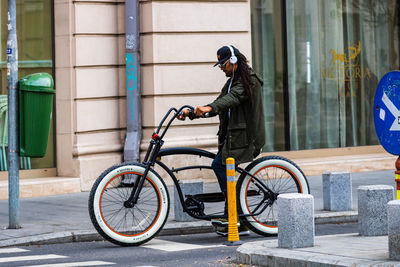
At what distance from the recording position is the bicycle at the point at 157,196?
768 centimetres

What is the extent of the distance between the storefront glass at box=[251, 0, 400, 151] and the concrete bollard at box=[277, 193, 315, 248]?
8.40m

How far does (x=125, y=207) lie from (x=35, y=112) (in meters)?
1.72

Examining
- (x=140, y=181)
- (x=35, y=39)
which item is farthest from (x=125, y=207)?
(x=35, y=39)

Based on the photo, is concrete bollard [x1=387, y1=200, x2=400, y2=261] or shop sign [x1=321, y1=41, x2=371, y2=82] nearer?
concrete bollard [x1=387, y1=200, x2=400, y2=261]

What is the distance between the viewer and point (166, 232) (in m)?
8.78

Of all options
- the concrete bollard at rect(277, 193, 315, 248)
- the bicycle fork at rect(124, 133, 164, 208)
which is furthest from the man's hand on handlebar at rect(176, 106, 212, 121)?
the concrete bollard at rect(277, 193, 315, 248)

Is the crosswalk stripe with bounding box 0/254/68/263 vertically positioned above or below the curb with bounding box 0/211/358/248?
below

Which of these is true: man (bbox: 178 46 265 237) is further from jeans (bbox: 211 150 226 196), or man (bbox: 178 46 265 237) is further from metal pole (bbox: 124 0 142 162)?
metal pole (bbox: 124 0 142 162)

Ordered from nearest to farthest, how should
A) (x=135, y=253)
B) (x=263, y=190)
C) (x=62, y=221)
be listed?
(x=135, y=253) → (x=263, y=190) → (x=62, y=221)

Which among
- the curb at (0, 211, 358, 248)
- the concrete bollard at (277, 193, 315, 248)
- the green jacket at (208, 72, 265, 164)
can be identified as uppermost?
the green jacket at (208, 72, 265, 164)

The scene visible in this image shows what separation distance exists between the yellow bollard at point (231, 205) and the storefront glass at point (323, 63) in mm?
7479

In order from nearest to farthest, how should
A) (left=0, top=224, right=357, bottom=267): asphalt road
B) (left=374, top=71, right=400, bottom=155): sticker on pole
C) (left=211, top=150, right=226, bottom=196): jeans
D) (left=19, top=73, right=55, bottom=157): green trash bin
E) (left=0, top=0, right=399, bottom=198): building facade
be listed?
1. (left=374, top=71, right=400, bottom=155): sticker on pole
2. (left=0, top=224, right=357, bottom=267): asphalt road
3. (left=211, top=150, right=226, bottom=196): jeans
4. (left=19, top=73, right=55, bottom=157): green trash bin
5. (left=0, top=0, right=399, bottom=198): building facade

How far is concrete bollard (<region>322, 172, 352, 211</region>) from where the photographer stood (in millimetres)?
9977

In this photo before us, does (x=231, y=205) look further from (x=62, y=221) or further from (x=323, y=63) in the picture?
(x=323, y=63)
